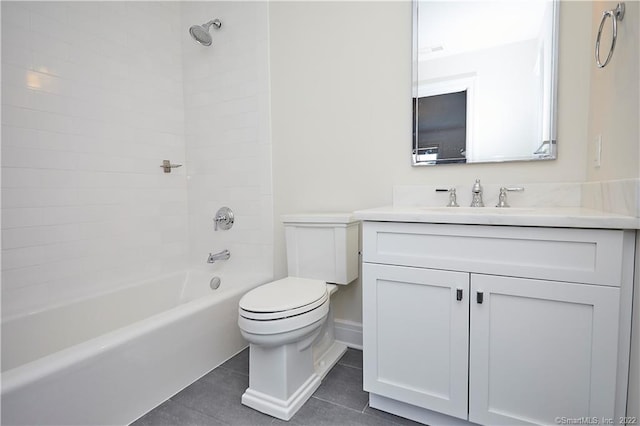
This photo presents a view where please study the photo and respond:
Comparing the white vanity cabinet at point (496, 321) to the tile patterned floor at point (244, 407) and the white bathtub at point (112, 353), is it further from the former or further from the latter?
the white bathtub at point (112, 353)

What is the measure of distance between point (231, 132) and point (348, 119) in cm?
88

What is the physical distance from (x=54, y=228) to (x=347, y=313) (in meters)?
1.73

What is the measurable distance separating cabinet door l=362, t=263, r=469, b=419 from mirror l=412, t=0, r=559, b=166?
28.8 inches

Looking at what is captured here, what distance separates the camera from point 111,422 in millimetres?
1221

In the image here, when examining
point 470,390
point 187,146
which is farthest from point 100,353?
point 187,146

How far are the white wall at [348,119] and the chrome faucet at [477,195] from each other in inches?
3.3

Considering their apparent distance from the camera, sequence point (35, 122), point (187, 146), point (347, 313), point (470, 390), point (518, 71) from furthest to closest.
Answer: point (187, 146) → point (347, 313) → point (35, 122) → point (518, 71) → point (470, 390)

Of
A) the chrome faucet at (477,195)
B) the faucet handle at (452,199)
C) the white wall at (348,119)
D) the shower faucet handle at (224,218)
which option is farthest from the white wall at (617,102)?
the shower faucet handle at (224,218)

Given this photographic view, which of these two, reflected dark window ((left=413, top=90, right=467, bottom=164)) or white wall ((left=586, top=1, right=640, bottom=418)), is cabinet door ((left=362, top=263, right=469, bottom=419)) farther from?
reflected dark window ((left=413, top=90, right=467, bottom=164))

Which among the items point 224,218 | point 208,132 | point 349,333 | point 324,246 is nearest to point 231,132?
point 208,132

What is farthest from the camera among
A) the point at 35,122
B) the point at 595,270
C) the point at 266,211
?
the point at 266,211

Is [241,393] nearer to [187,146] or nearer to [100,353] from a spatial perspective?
[100,353]

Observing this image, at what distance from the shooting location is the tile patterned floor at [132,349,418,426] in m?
1.29

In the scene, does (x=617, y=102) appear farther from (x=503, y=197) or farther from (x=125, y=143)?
(x=125, y=143)
